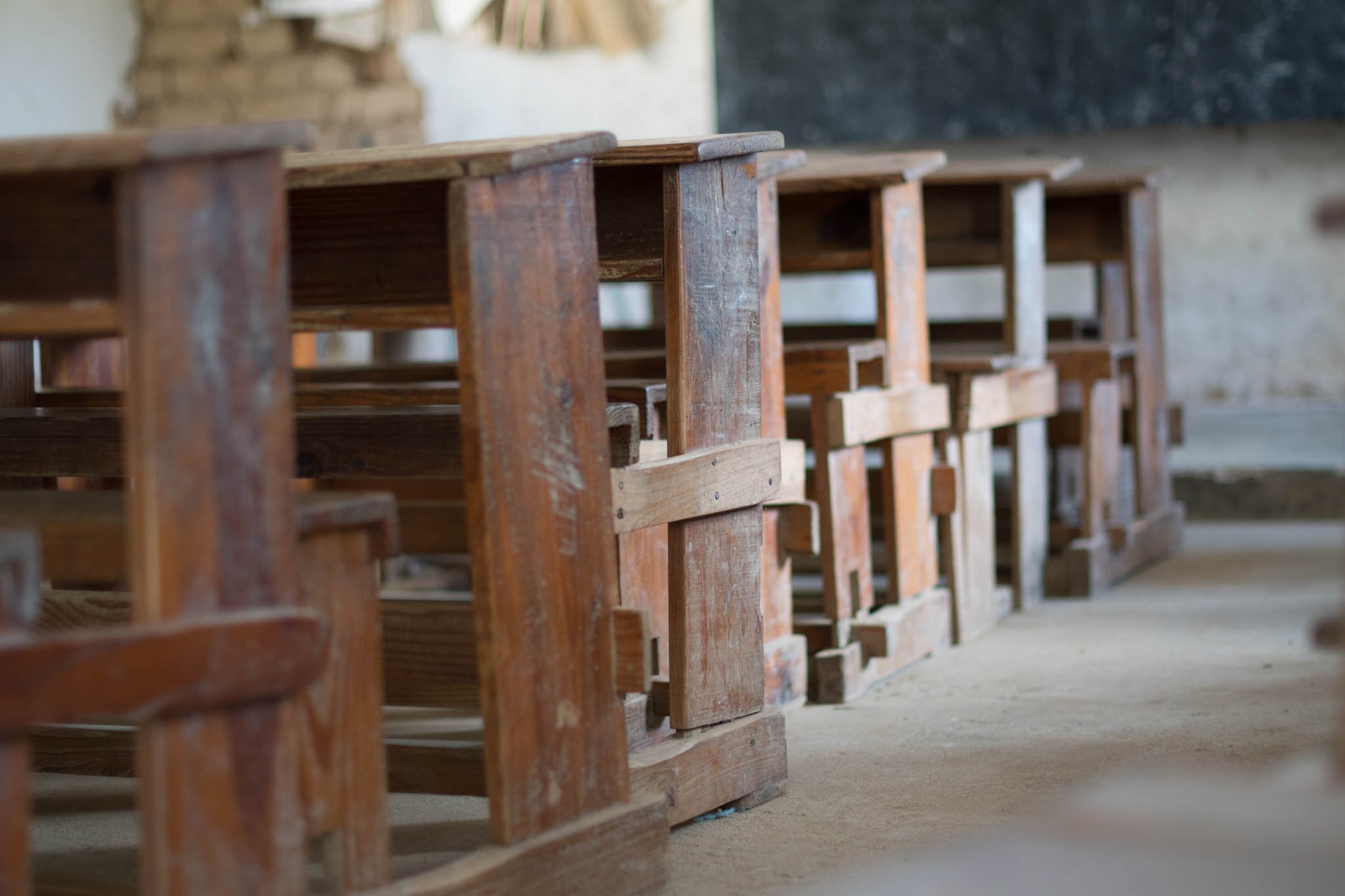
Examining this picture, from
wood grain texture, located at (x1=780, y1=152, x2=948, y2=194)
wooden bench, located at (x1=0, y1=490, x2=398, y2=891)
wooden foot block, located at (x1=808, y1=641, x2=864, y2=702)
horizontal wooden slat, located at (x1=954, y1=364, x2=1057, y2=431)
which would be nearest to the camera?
wooden bench, located at (x1=0, y1=490, x2=398, y2=891)

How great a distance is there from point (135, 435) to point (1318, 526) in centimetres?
527

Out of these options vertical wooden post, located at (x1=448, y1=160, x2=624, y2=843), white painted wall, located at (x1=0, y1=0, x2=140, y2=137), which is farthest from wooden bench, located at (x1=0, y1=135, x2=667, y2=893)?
white painted wall, located at (x1=0, y1=0, x2=140, y2=137)

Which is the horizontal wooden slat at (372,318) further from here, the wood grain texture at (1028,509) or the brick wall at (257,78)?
the brick wall at (257,78)

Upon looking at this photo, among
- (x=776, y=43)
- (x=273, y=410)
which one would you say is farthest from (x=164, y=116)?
(x=273, y=410)

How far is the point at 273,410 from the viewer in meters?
1.56

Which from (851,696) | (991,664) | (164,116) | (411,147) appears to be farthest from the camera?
(164,116)

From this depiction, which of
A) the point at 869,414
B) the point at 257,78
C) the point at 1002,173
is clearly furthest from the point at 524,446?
the point at 257,78

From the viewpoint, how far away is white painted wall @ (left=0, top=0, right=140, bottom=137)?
24.4ft

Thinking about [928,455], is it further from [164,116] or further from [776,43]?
[164,116]

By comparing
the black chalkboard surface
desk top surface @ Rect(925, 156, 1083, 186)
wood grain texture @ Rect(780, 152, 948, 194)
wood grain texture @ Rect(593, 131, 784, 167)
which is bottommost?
wood grain texture @ Rect(593, 131, 784, 167)

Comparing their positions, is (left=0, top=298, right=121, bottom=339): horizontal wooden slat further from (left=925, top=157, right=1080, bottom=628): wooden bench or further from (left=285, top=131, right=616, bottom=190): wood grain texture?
(left=925, top=157, right=1080, bottom=628): wooden bench

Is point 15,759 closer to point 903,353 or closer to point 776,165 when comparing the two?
point 776,165

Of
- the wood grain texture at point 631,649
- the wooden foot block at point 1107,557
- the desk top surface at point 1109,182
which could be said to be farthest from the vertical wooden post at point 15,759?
the desk top surface at point 1109,182

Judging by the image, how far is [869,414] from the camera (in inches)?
137
